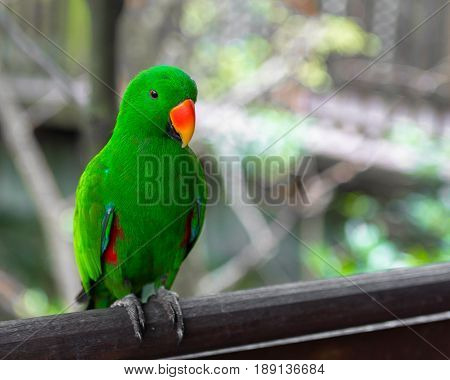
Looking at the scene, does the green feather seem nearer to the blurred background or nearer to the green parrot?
the green parrot

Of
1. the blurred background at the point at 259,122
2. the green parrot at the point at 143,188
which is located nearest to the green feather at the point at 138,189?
the green parrot at the point at 143,188

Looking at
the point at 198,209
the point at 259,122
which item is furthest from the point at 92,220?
the point at 259,122

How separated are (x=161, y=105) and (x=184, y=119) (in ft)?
0.21

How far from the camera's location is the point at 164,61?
9.05ft

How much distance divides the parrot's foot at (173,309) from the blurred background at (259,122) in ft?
1.86

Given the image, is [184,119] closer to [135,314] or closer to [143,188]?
[143,188]

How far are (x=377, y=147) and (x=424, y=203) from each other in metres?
0.55

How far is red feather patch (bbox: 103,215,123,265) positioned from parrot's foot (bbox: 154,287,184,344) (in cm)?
15

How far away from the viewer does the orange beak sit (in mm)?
1278

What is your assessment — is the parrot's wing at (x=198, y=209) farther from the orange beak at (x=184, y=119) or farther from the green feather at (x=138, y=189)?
the orange beak at (x=184, y=119)

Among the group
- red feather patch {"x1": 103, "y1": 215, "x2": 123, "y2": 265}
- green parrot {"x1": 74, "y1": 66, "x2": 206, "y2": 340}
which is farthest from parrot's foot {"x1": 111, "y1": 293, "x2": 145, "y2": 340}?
red feather patch {"x1": 103, "y1": 215, "x2": 123, "y2": 265}
